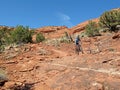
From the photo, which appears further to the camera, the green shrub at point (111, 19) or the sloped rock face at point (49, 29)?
the sloped rock face at point (49, 29)

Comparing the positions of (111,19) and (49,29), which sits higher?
(49,29)


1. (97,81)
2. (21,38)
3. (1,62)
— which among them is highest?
(21,38)

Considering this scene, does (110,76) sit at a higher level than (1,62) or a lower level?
lower

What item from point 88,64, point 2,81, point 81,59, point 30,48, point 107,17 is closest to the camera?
point 2,81

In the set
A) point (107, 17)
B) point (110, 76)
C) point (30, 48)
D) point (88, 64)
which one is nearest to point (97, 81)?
point (110, 76)

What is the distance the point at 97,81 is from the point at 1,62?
272 inches

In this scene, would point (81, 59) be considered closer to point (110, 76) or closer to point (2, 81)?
point (110, 76)

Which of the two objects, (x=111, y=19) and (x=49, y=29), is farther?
(x=49, y=29)

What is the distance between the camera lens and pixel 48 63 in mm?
14773

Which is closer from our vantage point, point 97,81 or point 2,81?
point 97,81

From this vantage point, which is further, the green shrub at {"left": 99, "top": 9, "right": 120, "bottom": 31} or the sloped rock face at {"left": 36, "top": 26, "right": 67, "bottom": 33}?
the sloped rock face at {"left": 36, "top": 26, "right": 67, "bottom": 33}

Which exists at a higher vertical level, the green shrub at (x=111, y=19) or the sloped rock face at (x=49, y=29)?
the sloped rock face at (x=49, y=29)

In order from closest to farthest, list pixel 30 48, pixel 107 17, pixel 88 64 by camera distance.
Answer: pixel 88 64 < pixel 30 48 < pixel 107 17

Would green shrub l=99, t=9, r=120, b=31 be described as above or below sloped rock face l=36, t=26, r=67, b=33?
below
